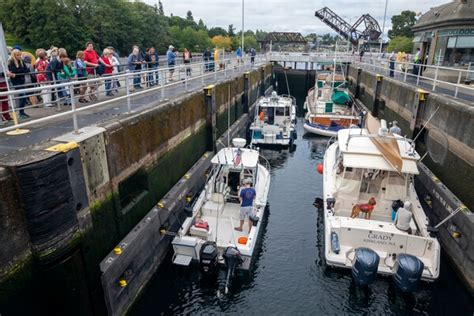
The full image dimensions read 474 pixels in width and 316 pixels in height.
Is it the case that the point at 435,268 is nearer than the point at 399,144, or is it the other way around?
the point at 435,268

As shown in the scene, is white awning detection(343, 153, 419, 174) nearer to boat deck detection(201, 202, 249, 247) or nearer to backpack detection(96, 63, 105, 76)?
boat deck detection(201, 202, 249, 247)

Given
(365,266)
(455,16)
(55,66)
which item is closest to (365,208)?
(365,266)

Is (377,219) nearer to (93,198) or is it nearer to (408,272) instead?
(408,272)

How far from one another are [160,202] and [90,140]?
3964 mm

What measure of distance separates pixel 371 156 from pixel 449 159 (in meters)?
3.18

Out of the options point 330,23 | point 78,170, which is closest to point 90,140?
point 78,170

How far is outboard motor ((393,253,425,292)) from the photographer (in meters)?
8.19

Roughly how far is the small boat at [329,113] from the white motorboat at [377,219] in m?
11.3

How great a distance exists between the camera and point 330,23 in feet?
178

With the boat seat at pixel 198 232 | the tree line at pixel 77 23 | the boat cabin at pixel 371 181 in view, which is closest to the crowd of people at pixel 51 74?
the boat seat at pixel 198 232

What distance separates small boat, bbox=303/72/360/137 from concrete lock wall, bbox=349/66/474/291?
702 centimetres

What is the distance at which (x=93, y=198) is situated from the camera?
23.1ft

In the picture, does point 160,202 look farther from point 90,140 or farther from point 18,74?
point 18,74

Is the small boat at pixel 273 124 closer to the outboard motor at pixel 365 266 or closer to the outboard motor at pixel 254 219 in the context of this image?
the outboard motor at pixel 254 219
